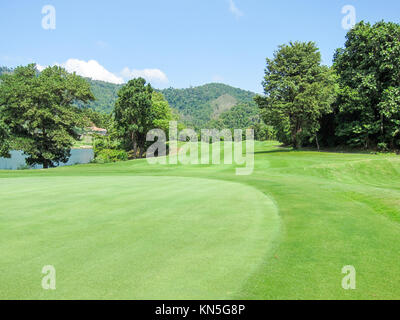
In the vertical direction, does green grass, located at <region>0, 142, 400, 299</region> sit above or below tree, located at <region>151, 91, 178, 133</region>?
below

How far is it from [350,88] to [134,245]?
1654 inches

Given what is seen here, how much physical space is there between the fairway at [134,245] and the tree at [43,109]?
32.1 m

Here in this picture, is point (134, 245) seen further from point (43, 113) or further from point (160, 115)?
point (160, 115)

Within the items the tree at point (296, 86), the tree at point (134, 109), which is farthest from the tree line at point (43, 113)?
the tree at point (296, 86)

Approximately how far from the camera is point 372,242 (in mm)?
5684

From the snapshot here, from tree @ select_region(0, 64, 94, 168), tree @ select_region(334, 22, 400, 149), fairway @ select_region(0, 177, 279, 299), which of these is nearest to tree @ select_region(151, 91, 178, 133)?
tree @ select_region(0, 64, 94, 168)

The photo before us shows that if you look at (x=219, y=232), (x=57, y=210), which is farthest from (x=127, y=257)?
(x=57, y=210)

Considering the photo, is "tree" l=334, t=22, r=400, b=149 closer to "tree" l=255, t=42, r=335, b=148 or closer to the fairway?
"tree" l=255, t=42, r=335, b=148

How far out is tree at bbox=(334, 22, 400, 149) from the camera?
119 feet

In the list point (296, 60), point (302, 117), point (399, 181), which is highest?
point (296, 60)

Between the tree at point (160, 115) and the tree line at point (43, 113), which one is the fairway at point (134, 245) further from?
the tree at point (160, 115)
